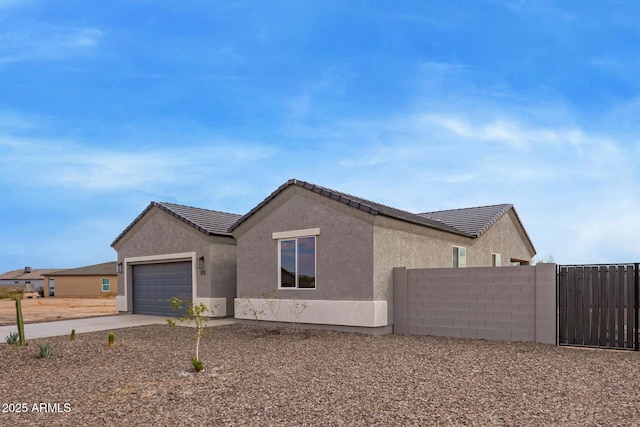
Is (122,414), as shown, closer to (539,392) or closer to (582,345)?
(539,392)

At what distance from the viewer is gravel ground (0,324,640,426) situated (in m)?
6.48

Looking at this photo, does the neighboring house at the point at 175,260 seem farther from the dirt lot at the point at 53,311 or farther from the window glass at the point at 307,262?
the window glass at the point at 307,262

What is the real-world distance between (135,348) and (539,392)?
8740 mm

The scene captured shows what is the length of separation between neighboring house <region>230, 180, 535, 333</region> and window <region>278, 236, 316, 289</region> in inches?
1.2

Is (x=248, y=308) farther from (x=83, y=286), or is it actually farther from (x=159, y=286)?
(x=83, y=286)

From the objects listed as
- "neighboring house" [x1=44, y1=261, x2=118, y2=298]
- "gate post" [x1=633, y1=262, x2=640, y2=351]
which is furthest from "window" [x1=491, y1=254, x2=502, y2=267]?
"neighboring house" [x1=44, y1=261, x2=118, y2=298]

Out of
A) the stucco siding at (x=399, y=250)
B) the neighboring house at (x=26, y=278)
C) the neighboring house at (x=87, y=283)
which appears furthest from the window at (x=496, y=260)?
A: the neighboring house at (x=26, y=278)

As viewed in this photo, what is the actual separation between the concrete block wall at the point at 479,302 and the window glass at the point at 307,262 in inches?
97.7

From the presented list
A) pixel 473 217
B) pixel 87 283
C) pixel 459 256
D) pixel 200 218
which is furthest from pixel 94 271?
pixel 459 256

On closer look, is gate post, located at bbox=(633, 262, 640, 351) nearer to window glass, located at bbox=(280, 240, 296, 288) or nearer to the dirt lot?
window glass, located at bbox=(280, 240, 296, 288)

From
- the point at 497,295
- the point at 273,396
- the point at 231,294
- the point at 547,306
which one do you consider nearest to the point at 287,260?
the point at 231,294

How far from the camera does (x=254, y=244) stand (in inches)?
685

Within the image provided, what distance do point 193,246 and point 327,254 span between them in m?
6.87

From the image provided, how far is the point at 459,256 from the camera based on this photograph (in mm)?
19266
